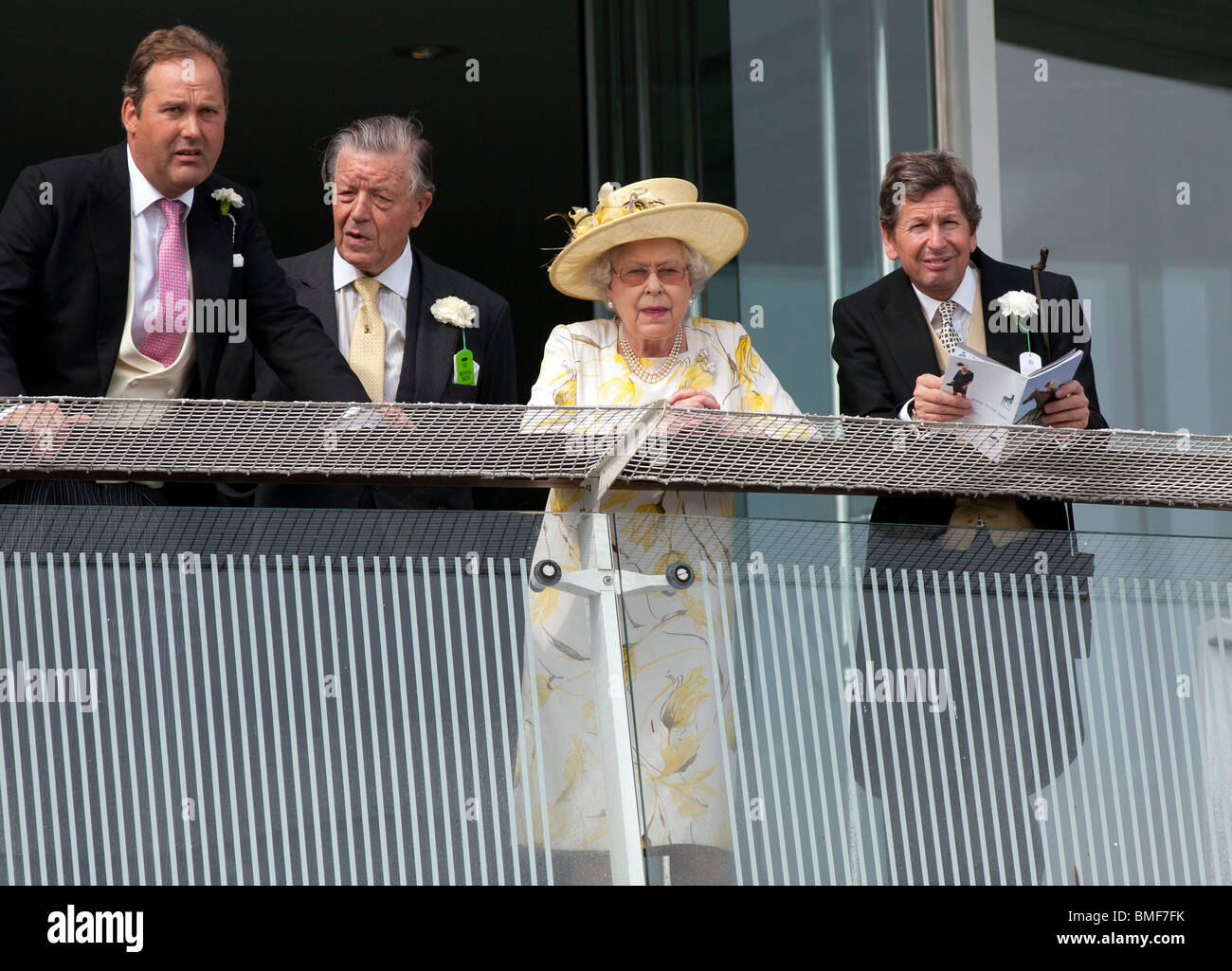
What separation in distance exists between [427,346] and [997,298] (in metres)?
1.27

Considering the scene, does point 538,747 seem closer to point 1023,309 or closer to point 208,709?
point 208,709

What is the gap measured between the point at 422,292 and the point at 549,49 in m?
3.35

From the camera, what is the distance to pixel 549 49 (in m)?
7.25

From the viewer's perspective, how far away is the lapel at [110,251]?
344 cm

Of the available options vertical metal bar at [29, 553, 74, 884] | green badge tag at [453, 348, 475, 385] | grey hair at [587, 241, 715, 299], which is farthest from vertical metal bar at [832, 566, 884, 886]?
green badge tag at [453, 348, 475, 385]

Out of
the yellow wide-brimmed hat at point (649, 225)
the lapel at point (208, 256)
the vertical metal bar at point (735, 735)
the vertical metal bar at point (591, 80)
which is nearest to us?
the vertical metal bar at point (735, 735)

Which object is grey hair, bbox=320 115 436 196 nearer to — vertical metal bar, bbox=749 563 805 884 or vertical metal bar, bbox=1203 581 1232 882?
vertical metal bar, bbox=749 563 805 884

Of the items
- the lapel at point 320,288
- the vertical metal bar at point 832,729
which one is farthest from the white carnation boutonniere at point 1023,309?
the lapel at point 320,288

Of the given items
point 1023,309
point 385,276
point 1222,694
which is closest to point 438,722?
point 1222,694

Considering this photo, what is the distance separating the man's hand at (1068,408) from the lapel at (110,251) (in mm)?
1745

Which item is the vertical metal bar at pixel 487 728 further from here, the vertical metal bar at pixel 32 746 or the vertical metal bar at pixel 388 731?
the vertical metal bar at pixel 32 746

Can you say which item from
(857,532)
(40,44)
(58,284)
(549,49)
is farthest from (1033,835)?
(40,44)

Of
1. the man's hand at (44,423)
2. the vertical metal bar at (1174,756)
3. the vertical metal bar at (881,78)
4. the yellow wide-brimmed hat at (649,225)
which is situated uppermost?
the vertical metal bar at (881,78)

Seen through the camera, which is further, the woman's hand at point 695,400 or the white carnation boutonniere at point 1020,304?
the white carnation boutonniere at point 1020,304
